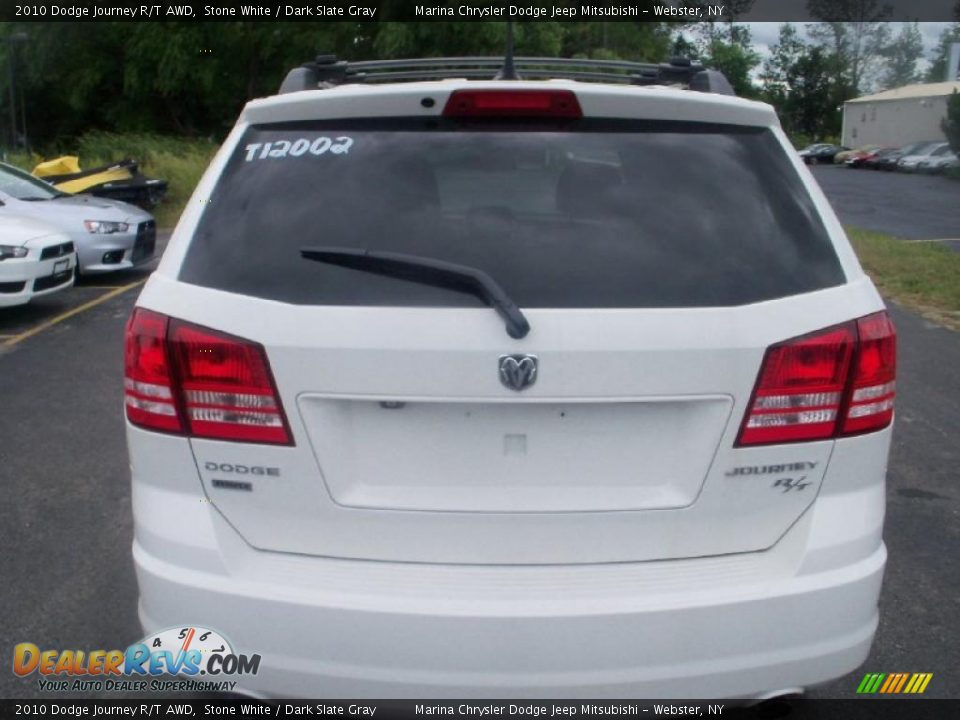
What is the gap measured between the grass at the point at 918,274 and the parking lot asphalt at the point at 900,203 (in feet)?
7.28

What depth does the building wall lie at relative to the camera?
211 ft

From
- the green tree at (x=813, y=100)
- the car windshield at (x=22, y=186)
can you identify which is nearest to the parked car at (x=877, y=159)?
the green tree at (x=813, y=100)

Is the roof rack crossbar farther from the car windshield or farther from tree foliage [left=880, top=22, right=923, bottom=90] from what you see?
tree foliage [left=880, top=22, right=923, bottom=90]

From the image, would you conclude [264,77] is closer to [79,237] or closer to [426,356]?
[79,237]

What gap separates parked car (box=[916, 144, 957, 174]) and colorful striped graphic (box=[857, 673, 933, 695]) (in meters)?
48.6

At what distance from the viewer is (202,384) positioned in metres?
2.40

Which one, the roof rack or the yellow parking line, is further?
the yellow parking line

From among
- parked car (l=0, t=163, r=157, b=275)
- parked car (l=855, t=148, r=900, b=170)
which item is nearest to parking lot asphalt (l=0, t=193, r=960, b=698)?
parked car (l=0, t=163, r=157, b=275)

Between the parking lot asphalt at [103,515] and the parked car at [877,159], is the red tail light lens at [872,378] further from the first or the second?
the parked car at [877,159]

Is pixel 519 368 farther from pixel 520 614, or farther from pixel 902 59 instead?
pixel 902 59

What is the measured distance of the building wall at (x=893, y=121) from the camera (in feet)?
211

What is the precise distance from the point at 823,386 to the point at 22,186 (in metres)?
12.1

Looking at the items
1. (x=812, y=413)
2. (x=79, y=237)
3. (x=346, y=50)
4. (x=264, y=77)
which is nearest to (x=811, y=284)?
(x=812, y=413)

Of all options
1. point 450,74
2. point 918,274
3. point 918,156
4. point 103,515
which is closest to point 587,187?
point 450,74
